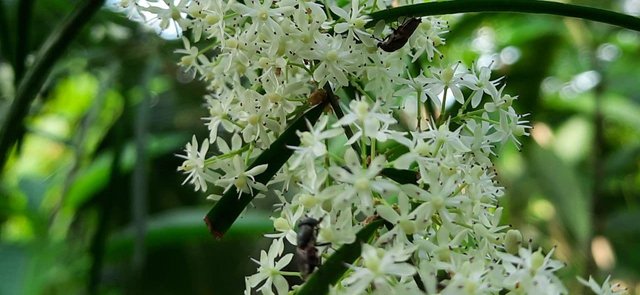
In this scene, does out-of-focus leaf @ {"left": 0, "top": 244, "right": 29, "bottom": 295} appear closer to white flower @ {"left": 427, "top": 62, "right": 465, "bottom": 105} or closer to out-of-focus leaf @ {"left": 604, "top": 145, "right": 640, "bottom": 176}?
white flower @ {"left": 427, "top": 62, "right": 465, "bottom": 105}

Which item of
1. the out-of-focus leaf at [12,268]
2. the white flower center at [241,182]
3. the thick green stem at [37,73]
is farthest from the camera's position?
the out-of-focus leaf at [12,268]

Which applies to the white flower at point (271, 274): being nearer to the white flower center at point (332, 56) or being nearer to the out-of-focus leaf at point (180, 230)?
the white flower center at point (332, 56)

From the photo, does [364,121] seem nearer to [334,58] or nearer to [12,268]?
[334,58]

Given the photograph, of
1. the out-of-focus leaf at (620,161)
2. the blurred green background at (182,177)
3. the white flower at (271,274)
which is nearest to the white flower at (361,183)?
the white flower at (271,274)

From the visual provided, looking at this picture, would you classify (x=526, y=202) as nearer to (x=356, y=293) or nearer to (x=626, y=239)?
(x=626, y=239)

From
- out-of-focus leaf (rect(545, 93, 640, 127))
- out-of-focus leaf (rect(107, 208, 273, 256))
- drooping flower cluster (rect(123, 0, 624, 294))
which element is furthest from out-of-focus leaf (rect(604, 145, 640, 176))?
drooping flower cluster (rect(123, 0, 624, 294))

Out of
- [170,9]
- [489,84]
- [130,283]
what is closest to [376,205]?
[489,84]
